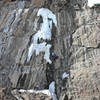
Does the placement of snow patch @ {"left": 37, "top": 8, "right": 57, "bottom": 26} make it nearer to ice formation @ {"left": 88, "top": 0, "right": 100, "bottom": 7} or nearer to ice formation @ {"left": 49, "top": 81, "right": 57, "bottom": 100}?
ice formation @ {"left": 88, "top": 0, "right": 100, "bottom": 7}

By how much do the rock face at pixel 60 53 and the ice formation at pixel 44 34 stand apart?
9.7 inches

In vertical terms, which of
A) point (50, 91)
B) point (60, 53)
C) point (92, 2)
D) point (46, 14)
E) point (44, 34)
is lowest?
point (50, 91)

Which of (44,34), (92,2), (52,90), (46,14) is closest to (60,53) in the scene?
(44,34)

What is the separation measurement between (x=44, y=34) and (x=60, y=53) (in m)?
1.45

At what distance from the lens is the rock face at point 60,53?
8.91 meters

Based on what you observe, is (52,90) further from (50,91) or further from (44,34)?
(44,34)

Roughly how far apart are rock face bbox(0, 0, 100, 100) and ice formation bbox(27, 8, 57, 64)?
0.80 ft

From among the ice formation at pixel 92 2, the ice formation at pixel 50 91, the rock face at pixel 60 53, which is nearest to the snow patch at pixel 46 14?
the rock face at pixel 60 53

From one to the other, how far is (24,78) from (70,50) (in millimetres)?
2667

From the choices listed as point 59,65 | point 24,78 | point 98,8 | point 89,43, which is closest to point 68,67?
point 59,65

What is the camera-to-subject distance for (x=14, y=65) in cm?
1049

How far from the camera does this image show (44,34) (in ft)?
36.3

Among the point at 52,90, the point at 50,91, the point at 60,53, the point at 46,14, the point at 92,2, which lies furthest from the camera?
the point at 46,14

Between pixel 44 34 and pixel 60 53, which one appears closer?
pixel 60 53
